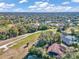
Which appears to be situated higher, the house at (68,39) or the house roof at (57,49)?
the house at (68,39)

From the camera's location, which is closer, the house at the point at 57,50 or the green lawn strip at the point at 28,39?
the house at the point at 57,50

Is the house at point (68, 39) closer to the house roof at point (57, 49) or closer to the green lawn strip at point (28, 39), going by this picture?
the house roof at point (57, 49)

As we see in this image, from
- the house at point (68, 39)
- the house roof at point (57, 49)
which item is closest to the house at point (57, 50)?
the house roof at point (57, 49)

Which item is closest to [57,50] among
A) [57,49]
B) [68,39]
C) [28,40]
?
[57,49]

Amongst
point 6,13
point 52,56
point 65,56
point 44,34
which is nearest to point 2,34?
point 6,13

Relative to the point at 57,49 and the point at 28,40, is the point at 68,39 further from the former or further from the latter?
the point at 28,40

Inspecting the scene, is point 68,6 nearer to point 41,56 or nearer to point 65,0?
point 65,0
